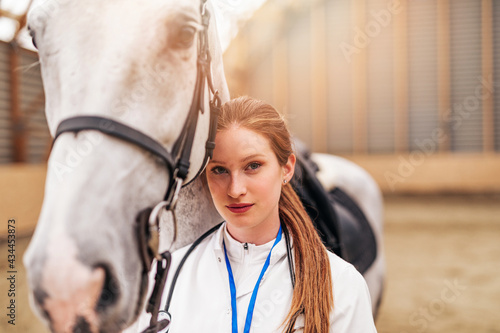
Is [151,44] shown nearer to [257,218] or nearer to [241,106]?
[241,106]

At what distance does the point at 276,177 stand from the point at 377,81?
414 inches

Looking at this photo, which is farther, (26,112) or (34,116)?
(34,116)

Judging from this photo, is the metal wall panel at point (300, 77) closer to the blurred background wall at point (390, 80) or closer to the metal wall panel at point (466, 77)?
the blurred background wall at point (390, 80)

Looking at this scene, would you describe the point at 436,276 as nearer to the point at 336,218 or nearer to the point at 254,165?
the point at 336,218

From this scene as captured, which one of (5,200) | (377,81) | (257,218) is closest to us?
(257,218)

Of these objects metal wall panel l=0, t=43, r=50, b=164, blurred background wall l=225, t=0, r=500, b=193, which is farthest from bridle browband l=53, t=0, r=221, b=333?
blurred background wall l=225, t=0, r=500, b=193

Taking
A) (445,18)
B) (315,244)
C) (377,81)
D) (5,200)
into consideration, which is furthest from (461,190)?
(315,244)

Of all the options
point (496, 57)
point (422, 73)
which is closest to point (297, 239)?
point (422, 73)

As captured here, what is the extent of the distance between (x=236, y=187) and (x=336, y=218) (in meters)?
1.06

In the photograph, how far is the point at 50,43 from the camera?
29.9 inches

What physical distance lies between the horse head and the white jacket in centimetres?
19

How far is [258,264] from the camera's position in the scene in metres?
0.90

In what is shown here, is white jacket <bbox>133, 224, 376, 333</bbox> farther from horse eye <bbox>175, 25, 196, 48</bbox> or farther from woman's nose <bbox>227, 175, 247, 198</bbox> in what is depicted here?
horse eye <bbox>175, 25, 196, 48</bbox>

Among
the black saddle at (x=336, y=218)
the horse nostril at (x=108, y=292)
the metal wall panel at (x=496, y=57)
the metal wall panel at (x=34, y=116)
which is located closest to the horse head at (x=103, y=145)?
the horse nostril at (x=108, y=292)
